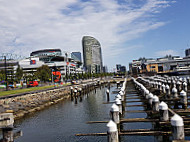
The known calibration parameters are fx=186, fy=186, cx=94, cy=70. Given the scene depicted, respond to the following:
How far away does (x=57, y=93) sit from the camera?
→ 5056 centimetres

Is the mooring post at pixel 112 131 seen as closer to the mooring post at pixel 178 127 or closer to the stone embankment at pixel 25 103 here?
the mooring post at pixel 178 127

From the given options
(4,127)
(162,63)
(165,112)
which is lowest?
(4,127)

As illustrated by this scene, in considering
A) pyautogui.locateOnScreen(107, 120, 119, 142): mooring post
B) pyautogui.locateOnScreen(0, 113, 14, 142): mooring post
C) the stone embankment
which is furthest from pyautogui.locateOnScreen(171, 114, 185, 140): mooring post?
the stone embankment

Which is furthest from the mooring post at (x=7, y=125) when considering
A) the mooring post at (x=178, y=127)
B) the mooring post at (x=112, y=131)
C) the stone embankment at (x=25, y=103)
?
the stone embankment at (x=25, y=103)

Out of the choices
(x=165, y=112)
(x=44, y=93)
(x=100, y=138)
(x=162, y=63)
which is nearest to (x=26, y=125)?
(x=100, y=138)

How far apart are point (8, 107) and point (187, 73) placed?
471ft

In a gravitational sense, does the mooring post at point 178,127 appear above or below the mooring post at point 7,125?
above

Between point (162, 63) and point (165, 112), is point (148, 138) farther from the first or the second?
point (162, 63)

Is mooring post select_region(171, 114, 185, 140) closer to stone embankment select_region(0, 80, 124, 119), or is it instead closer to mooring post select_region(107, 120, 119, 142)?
mooring post select_region(107, 120, 119, 142)

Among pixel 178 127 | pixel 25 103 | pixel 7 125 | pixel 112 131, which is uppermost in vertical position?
pixel 178 127

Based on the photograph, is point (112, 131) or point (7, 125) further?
point (7, 125)

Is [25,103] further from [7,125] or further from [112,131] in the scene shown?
[112,131]

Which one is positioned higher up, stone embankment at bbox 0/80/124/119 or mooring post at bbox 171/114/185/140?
mooring post at bbox 171/114/185/140

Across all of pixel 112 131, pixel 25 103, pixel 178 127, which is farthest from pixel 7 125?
pixel 25 103
